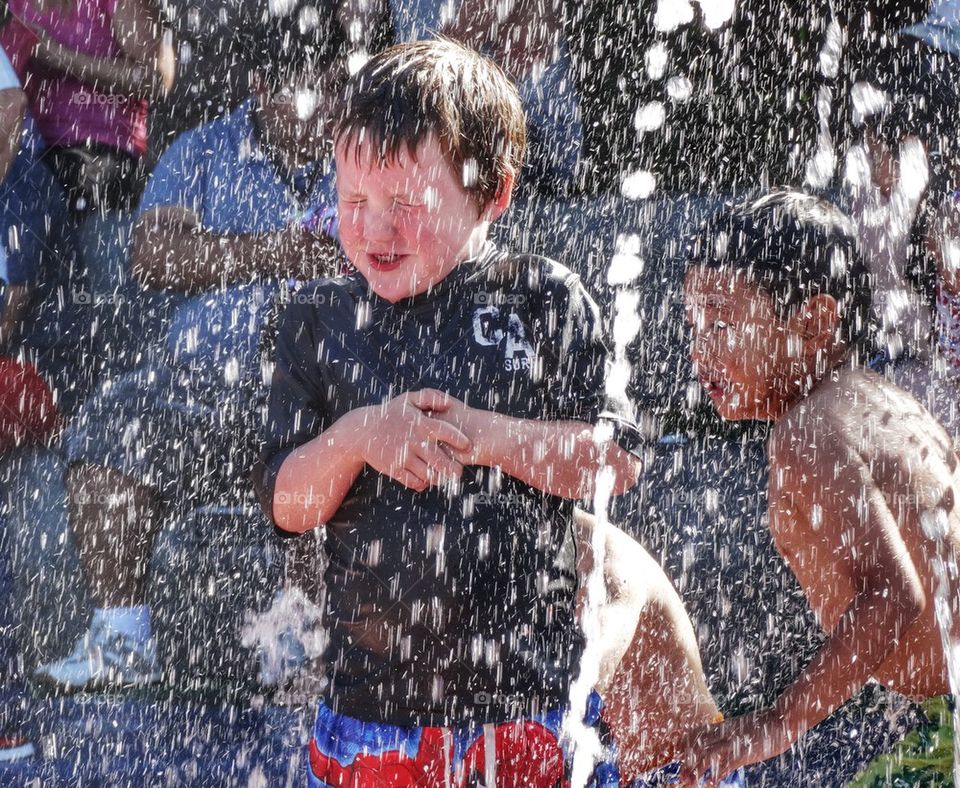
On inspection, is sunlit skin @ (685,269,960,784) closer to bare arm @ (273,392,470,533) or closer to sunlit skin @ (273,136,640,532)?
sunlit skin @ (273,136,640,532)

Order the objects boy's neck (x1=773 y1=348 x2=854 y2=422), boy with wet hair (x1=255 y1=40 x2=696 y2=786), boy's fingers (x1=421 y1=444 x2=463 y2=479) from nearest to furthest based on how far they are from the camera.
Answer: boy's fingers (x1=421 y1=444 x2=463 y2=479) < boy with wet hair (x1=255 y1=40 x2=696 y2=786) < boy's neck (x1=773 y1=348 x2=854 y2=422)

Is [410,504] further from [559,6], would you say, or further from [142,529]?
[559,6]

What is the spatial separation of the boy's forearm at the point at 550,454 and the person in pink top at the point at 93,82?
1349 mm

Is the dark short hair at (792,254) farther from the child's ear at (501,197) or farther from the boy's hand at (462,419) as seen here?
the boy's hand at (462,419)

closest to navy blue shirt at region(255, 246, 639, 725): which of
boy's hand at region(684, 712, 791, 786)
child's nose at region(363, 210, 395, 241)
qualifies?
child's nose at region(363, 210, 395, 241)

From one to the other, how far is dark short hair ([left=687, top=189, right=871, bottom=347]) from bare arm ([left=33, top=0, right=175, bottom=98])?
1.24 m

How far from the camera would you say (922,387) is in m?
2.32

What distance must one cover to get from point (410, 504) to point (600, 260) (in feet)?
3.56

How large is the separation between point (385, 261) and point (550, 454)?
0.35 meters

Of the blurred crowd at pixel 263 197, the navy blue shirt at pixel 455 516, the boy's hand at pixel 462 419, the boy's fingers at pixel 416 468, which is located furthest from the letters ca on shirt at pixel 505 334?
the blurred crowd at pixel 263 197

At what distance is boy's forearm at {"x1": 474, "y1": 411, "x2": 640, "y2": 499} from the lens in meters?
1.44

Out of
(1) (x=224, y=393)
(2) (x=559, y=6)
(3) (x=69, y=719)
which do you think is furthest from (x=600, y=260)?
(3) (x=69, y=719)

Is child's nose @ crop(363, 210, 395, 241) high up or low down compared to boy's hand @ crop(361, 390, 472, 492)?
up

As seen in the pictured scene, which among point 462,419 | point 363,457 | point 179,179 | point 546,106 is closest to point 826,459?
point 462,419
